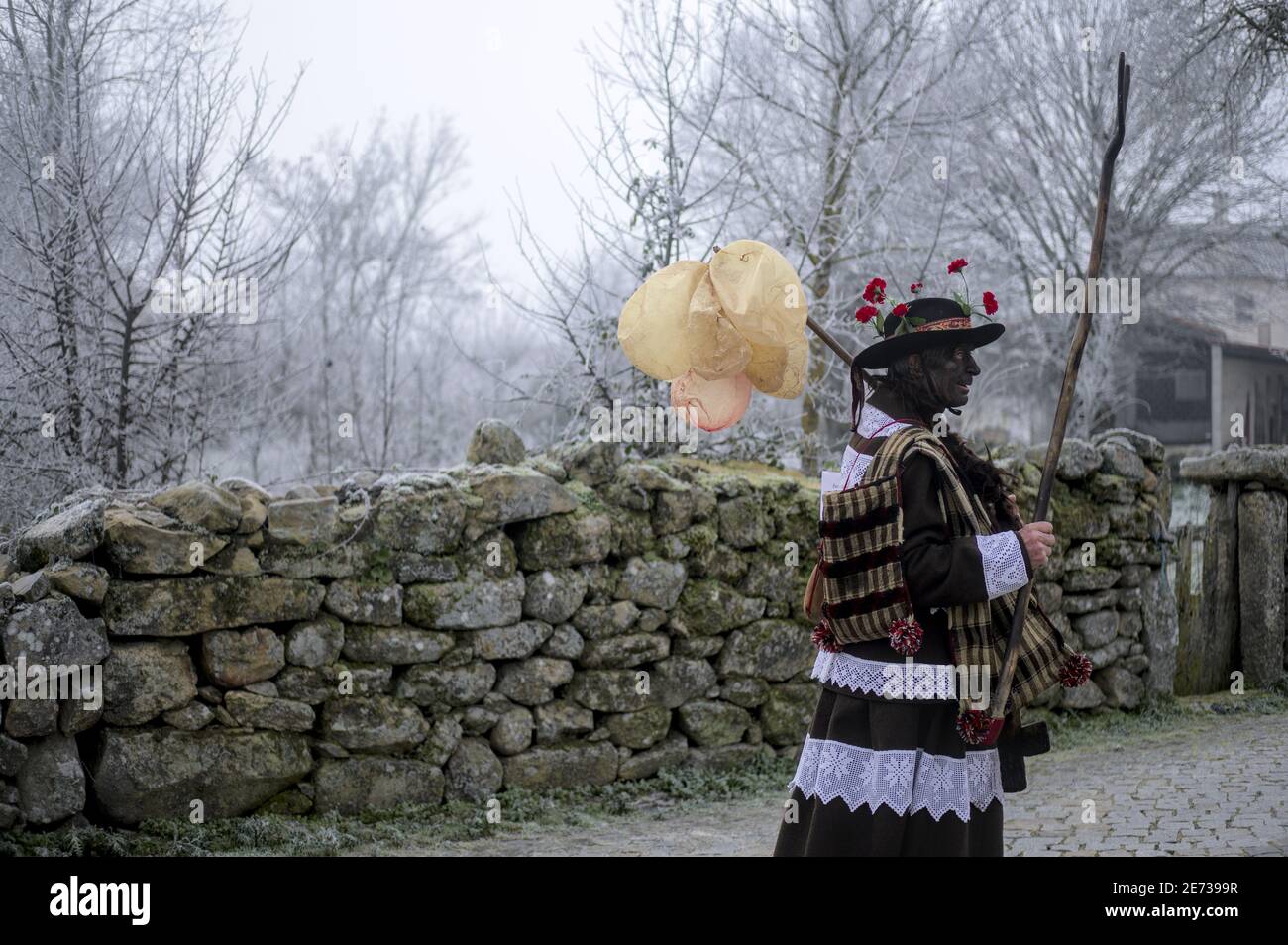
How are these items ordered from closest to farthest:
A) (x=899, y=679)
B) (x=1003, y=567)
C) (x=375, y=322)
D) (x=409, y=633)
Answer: (x=1003, y=567)
(x=899, y=679)
(x=409, y=633)
(x=375, y=322)

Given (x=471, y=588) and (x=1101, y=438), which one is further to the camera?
(x=1101, y=438)

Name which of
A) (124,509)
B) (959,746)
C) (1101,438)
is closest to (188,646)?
(124,509)

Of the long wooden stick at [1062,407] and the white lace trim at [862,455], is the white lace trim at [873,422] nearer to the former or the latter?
the white lace trim at [862,455]

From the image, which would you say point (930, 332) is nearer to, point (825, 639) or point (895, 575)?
point (895, 575)

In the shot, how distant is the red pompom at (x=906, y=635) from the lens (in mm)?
3121

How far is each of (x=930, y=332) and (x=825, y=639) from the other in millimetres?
994

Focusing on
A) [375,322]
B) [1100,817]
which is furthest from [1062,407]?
[375,322]

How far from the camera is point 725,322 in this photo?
11.3 ft

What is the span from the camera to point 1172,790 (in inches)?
234

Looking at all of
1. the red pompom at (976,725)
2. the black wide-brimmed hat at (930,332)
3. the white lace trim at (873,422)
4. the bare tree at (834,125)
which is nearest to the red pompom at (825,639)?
the red pompom at (976,725)

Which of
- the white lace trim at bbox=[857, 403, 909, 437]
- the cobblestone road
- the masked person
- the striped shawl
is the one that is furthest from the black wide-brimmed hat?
the cobblestone road

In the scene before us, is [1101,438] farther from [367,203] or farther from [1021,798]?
[367,203]

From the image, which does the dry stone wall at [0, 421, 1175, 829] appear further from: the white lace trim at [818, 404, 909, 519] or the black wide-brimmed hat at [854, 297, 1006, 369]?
the black wide-brimmed hat at [854, 297, 1006, 369]

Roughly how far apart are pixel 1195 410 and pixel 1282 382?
3.03m
